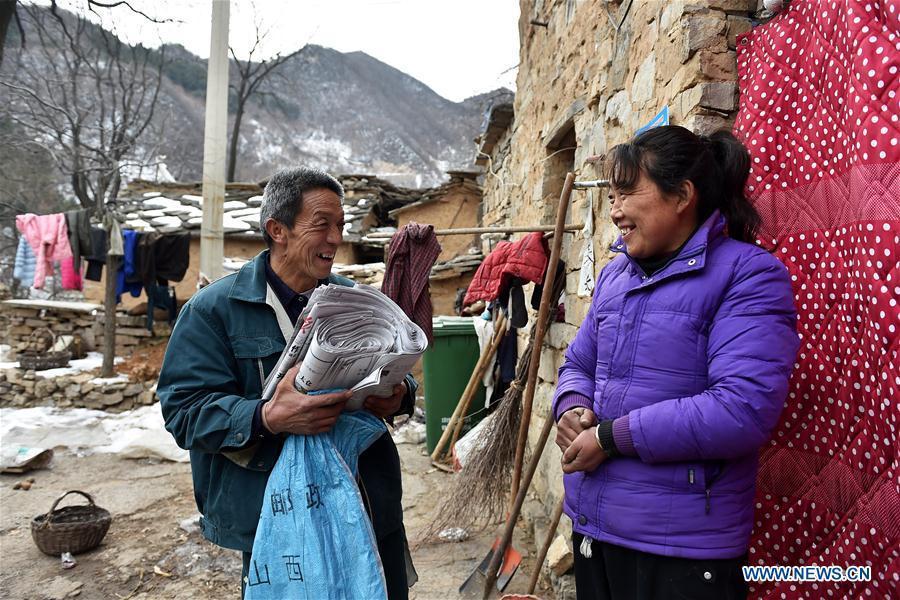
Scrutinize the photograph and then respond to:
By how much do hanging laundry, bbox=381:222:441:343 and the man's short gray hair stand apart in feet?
5.32

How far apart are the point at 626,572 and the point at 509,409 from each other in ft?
7.59

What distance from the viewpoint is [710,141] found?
156 cm

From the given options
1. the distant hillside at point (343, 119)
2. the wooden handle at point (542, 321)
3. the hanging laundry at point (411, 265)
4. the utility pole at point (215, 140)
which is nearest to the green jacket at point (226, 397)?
the wooden handle at point (542, 321)

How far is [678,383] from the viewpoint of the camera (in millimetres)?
1394

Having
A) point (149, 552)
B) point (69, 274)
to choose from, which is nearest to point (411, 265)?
point (149, 552)

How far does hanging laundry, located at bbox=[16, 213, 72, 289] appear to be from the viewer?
736 cm

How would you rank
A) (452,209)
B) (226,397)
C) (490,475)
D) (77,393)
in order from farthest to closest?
(452,209)
(77,393)
(490,475)
(226,397)

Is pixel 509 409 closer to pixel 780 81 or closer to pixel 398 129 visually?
pixel 780 81

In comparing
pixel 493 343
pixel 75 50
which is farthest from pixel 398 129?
pixel 493 343

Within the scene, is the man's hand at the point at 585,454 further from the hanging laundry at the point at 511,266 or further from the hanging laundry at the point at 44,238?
the hanging laundry at the point at 44,238

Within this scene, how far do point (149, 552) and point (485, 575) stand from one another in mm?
2336

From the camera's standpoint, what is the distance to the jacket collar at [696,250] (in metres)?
1.41

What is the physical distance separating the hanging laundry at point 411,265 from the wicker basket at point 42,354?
731 cm

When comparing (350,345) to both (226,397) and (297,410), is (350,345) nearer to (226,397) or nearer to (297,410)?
(297,410)
